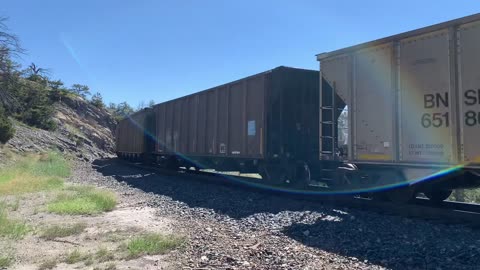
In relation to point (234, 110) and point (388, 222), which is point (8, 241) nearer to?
point (388, 222)

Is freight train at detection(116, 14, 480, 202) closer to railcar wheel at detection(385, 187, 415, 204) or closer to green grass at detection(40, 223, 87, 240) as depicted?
railcar wheel at detection(385, 187, 415, 204)

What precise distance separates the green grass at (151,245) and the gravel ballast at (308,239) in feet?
0.68

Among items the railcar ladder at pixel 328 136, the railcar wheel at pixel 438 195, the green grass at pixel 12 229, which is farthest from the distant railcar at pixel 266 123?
the green grass at pixel 12 229

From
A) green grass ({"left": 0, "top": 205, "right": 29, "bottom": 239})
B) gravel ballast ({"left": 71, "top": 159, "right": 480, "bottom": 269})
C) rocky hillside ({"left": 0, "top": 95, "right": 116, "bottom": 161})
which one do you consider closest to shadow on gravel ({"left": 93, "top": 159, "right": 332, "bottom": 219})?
gravel ballast ({"left": 71, "top": 159, "right": 480, "bottom": 269})

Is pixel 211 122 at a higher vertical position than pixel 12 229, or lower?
higher

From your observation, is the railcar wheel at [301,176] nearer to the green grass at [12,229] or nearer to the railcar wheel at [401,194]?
the railcar wheel at [401,194]

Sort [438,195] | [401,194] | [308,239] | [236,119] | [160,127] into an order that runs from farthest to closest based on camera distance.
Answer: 1. [160,127]
2. [236,119]
3. [438,195]
4. [401,194]
5. [308,239]

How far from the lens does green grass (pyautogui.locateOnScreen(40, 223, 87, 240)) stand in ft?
23.0

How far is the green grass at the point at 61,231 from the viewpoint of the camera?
700 cm

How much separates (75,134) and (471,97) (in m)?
52.4

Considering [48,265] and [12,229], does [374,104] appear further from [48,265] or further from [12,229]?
[12,229]

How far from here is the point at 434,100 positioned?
7750 millimetres

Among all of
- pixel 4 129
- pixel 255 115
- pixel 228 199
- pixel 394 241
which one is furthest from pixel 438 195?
pixel 4 129

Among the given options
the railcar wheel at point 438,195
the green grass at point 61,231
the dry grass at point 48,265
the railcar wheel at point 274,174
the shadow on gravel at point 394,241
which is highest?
the railcar wheel at point 274,174
